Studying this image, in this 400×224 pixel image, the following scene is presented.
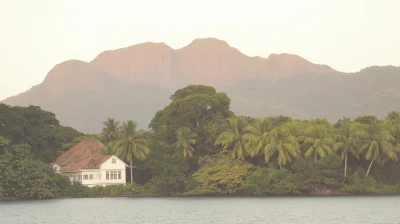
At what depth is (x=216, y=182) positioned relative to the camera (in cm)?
6400

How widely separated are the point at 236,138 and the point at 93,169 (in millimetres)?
17685

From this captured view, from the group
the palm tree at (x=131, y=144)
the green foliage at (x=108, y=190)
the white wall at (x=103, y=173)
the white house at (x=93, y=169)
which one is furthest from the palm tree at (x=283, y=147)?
the white house at (x=93, y=169)

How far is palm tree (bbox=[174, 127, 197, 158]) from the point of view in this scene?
66438 mm

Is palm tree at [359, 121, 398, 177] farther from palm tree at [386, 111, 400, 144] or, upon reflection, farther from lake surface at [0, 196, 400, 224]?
lake surface at [0, 196, 400, 224]

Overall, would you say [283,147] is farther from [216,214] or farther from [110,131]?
[110,131]

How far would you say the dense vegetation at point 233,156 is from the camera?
60500mm

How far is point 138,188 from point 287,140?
18.4m

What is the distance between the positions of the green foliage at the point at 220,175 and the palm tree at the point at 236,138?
39.5 inches

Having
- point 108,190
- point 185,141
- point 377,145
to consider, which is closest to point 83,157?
point 108,190

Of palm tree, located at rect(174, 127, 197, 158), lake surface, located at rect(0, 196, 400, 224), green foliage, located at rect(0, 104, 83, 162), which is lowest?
lake surface, located at rect(0, 196, 400, 224)

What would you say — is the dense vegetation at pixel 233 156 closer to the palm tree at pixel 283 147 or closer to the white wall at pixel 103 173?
the palm tree at pixel 283 147

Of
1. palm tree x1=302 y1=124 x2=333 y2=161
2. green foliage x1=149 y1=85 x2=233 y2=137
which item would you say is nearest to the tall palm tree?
palm tree x1=302 y1=124 x2=333 y2=161

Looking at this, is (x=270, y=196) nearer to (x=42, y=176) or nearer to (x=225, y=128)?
(x=225, y=128)

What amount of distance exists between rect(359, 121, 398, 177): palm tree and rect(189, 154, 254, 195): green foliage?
12.3m
